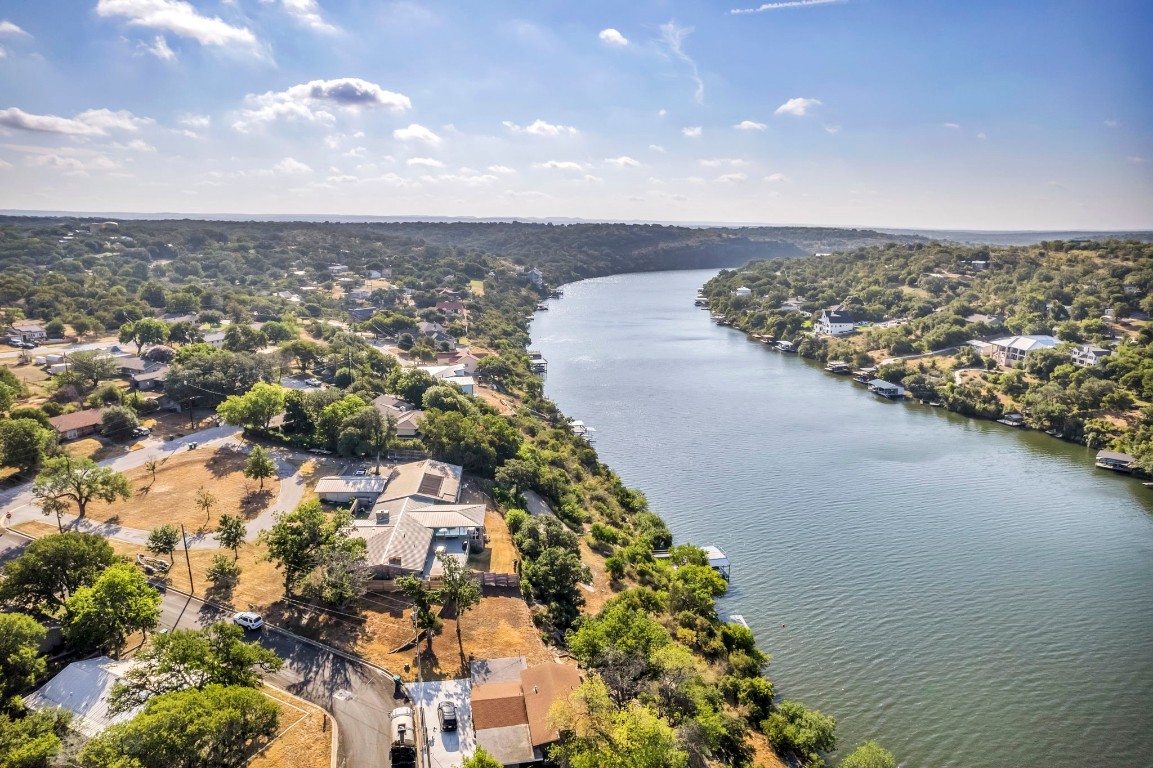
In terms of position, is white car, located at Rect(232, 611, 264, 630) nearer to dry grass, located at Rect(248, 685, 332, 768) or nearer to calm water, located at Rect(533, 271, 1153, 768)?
dry grass, located at Rect(248, 685, 332, 768)

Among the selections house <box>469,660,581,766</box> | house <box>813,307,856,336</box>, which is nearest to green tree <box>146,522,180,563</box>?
house <box>469,660,581,766</box>

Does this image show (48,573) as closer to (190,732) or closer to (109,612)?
(109,612)

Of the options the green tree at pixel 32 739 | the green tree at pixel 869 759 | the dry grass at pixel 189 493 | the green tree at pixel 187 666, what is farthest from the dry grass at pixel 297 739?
the green tree at pixel 869 759

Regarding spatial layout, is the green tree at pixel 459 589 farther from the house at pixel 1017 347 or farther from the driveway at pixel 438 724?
the house at pixel 1017 347

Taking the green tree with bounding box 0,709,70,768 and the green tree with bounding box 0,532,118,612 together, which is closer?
the green tree with bounding box 0,709,70,768

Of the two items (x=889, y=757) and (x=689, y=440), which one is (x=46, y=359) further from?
(x=889, y=757)

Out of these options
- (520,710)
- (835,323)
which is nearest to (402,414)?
A: (520,710)

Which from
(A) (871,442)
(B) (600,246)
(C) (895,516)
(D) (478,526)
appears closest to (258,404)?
(D) (478,526)
